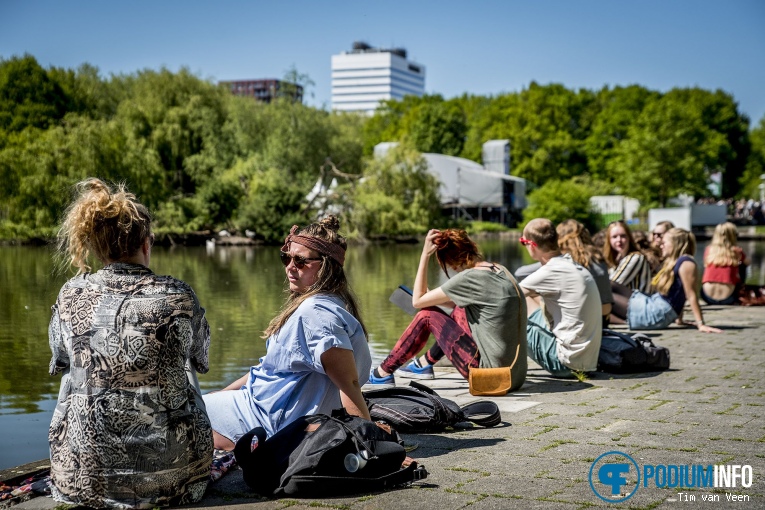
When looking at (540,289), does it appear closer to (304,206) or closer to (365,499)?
(365,499)

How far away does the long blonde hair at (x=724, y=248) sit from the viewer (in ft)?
43.1

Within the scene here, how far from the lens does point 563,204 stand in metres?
57.7

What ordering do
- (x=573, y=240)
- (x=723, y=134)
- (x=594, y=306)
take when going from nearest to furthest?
(x=594, y=306)
(x=573, y=240)
(x=723, y=134)

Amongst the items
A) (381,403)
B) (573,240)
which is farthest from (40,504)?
(573,240)

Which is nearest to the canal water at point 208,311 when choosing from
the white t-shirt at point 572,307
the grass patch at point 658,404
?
the white t-shirt at point 572,307

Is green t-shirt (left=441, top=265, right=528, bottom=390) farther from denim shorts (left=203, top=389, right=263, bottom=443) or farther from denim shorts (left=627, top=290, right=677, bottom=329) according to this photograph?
denim shorts (left=627, top=290, right=677, bottom=329)

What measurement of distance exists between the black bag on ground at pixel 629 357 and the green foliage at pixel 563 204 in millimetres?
49838

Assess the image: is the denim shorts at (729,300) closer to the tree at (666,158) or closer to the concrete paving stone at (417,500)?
the concrete paving stone at (417,500)

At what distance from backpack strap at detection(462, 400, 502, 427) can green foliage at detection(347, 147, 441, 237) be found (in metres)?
37.4

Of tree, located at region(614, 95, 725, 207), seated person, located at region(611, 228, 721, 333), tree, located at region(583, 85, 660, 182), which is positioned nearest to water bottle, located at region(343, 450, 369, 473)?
seated person, located at region(611, 228, 721, 333)

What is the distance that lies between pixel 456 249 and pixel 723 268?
28.2ft

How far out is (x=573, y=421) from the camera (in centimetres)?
551

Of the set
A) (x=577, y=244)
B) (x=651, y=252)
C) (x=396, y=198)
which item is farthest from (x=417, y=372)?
(x=396, y=198)

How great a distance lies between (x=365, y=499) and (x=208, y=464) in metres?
0.72
